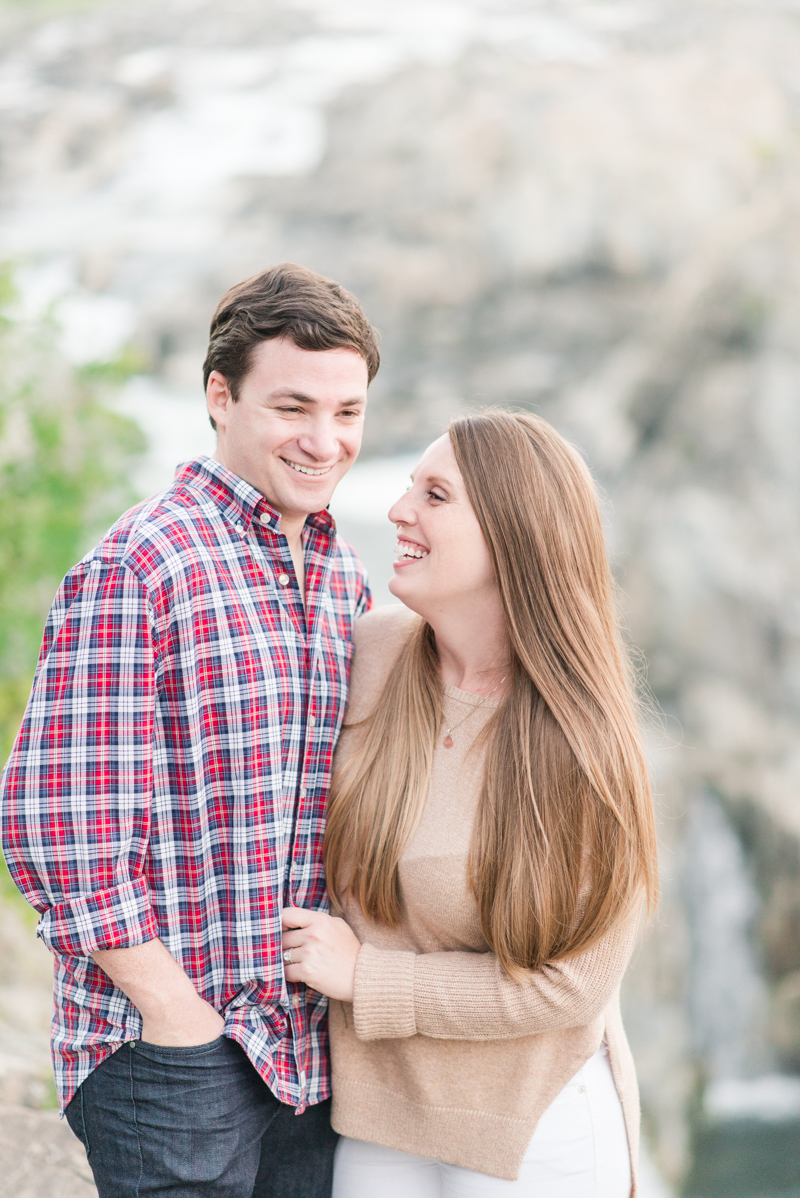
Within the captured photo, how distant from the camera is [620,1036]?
1823 millimetres

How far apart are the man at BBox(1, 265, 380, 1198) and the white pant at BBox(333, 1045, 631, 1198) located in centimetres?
10

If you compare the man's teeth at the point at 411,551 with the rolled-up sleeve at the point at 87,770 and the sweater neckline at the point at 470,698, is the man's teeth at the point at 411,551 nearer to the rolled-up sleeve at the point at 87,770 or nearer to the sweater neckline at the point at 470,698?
the sweater neckline at the point at 470,698

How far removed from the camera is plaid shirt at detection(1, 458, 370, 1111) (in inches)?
56.3

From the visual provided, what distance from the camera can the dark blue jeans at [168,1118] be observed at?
4.97 ft

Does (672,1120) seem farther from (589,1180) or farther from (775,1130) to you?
(589,1180)

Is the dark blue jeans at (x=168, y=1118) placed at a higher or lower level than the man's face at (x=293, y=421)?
lower

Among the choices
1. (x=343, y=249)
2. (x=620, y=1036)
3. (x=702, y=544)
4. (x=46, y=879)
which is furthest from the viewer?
(x=343, y=249)

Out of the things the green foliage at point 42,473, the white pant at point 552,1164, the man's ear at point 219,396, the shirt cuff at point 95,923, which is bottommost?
the white pant at point 552,1164

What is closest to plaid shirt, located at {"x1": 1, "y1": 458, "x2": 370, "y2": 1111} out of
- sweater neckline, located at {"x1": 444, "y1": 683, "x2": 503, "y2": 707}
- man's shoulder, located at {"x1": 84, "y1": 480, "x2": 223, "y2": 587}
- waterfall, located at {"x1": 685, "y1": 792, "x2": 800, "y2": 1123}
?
man's shoulder, located at {"x1": 84, "y1": 480, "x2": 223, "y2": 587}

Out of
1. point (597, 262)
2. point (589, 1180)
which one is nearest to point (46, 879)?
point (589, 1180)

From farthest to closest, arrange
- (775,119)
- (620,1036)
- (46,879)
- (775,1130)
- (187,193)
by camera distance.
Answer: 1. (187,193)
2. (775,119)
3. (775,1130)
4. (620,1036)
5. (46,879)

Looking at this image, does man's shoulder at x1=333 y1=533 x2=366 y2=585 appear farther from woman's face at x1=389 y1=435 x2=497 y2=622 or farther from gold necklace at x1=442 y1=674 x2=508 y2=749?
gold necklace at x1=442 y1=674 x2=508 y2=749

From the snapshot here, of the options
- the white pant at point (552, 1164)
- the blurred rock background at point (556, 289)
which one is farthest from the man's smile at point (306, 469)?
the blurred rock background at point (556, 289)

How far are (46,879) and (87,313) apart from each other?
432 inches
